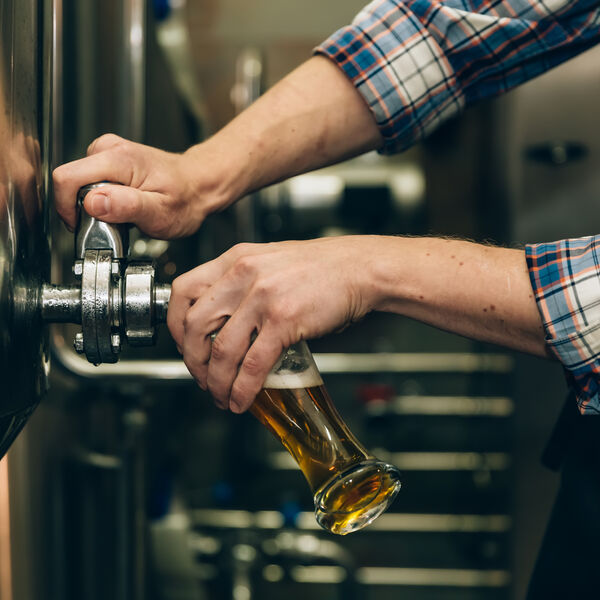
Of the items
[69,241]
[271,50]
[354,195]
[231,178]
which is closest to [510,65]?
[231,178]

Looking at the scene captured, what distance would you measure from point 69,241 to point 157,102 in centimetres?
44

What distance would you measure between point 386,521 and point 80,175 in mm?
1617

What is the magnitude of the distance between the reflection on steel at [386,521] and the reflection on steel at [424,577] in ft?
0.34

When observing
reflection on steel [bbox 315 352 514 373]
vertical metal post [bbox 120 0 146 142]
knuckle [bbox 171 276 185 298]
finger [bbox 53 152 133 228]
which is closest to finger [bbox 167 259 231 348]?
knuckle [bbox 171 276 185 298]

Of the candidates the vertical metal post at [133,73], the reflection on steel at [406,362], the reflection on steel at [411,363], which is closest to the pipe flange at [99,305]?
the vertical metal post at [133,73]

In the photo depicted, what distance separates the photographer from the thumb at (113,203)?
444 mm

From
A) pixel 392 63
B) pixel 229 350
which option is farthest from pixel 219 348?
pixel 392 63

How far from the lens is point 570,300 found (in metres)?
0.44

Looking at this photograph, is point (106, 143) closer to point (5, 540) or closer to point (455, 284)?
point (455, 284)

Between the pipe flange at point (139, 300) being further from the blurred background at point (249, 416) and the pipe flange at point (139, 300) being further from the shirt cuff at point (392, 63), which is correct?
the shirt cuff at point (392, 63)

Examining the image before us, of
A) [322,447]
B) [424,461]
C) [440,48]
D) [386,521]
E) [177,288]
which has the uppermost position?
[440,48]

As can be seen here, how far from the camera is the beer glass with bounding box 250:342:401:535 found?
1.39ft

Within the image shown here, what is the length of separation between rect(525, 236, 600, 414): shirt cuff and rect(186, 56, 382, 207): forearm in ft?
0.80

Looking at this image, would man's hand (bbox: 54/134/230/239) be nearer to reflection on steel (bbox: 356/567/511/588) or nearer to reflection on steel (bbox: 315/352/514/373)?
reflection on steel (bbox: 315/352/514/373)
